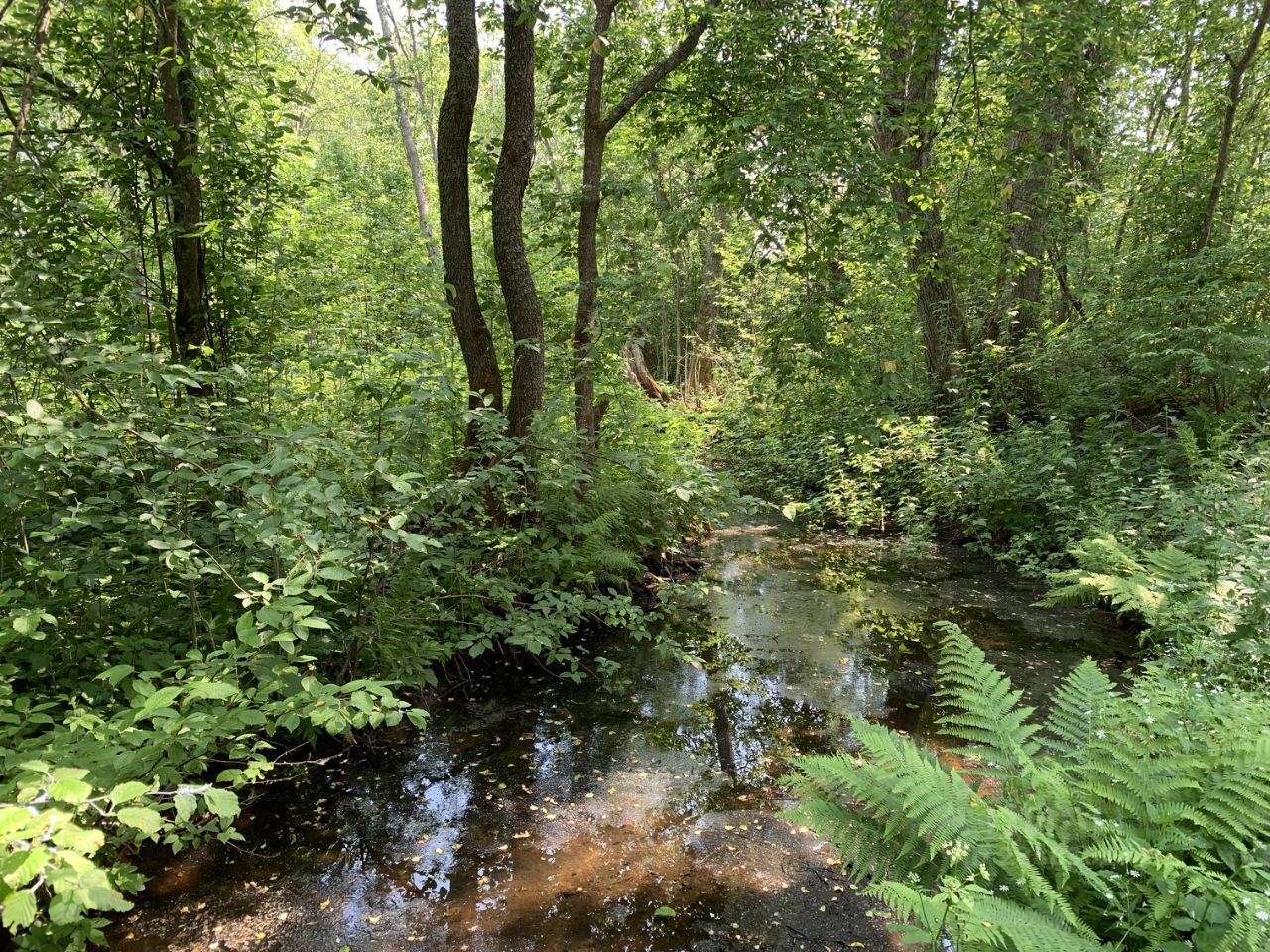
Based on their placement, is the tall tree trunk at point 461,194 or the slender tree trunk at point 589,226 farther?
the slender tree trunk at point 589,226

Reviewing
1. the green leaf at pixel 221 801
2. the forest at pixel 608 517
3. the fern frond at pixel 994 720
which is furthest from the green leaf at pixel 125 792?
the fern frond at pixel 994 720

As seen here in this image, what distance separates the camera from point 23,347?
10.2ft

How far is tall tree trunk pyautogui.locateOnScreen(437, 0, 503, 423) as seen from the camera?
228 inches

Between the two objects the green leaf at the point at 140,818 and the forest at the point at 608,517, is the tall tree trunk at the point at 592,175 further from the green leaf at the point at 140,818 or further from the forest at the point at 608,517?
the green leaf at the point at 140,818

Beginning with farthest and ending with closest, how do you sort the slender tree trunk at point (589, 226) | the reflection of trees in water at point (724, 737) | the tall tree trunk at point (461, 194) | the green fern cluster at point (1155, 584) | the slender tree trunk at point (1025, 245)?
the slender tree trunk at point (1025, 245)
the slender tree trunk at point (589, 226)
the tall tree trunk at point (461, 194)
the green fern cluster at point (1155, 584)
the reflection of trees in water at point (724, 737)

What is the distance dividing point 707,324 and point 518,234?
14.2 metres

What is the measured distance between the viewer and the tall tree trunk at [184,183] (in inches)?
186

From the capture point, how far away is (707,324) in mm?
19891

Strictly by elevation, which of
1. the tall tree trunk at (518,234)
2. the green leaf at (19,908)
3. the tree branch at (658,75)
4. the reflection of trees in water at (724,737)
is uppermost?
the tree branch at (658,75)

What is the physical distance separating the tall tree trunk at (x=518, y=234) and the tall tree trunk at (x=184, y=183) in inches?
92.6

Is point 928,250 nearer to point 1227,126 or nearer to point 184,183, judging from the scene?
point 1227,126

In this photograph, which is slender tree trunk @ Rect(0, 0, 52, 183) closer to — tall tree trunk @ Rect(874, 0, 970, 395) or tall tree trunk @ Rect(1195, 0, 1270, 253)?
tall tree trunk @ Rect(874, 0, 970, 395)

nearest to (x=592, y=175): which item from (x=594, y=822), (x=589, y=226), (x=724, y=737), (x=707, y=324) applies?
(x=589, y=226)

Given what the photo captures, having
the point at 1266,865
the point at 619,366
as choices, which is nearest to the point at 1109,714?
the point at 1266,865
